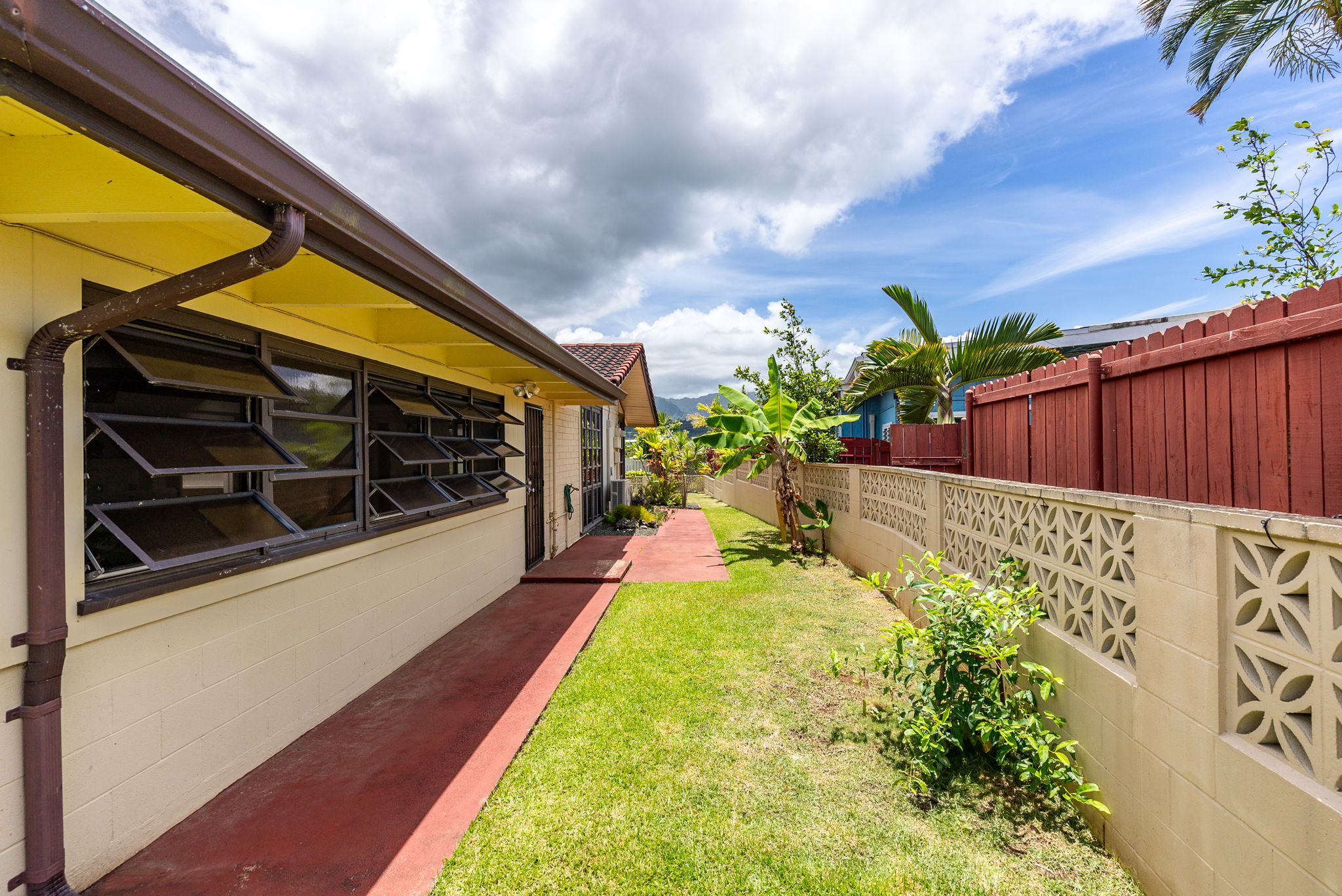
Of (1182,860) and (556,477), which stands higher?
(556,477)

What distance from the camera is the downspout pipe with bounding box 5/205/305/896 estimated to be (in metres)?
2.01

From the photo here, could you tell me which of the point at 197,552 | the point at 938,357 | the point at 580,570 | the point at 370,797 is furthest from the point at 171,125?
the point at 938,357

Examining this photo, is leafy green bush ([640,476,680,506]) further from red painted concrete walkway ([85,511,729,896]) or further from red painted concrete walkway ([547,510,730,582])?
red painted concrete walkway ([85,511,729,896])

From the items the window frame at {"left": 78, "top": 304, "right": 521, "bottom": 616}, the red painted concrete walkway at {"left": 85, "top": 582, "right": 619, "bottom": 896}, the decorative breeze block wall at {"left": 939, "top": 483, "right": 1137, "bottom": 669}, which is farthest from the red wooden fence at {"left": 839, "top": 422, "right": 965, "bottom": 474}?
the window frame at {"left": 78, "top": 304, "right": 521, "bottom": 616}

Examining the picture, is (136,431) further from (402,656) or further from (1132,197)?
(1132,197)

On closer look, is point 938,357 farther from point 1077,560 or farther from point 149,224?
point 149,224

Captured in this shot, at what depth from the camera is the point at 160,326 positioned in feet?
8.88

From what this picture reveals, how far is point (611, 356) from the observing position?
484 inches

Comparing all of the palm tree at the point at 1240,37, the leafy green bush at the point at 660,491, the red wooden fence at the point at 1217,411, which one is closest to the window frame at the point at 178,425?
the red wooden fence at the point at 1217,411

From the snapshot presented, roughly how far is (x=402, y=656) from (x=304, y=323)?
296 cm

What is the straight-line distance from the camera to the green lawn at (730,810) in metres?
2.30

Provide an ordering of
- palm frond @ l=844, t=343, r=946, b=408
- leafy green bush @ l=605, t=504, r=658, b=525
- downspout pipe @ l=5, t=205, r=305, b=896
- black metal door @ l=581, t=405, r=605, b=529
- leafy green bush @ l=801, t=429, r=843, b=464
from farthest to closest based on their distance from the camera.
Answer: leafy green bush @ l=605, t=504, r=658, b=525 → black metal door @ l=581, t=405, r=605, b=529 → leafy green bush @ l=801, t=429, r=843, b=464 → palm frond @ l=844, t=343, r=946, b=408 → downspout pipe @ l=5, t=205, r=305, b=896

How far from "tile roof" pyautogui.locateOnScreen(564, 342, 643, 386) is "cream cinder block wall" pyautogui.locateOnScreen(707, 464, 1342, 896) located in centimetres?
846

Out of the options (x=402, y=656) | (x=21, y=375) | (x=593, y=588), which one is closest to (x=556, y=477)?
(x=593, y=588)
